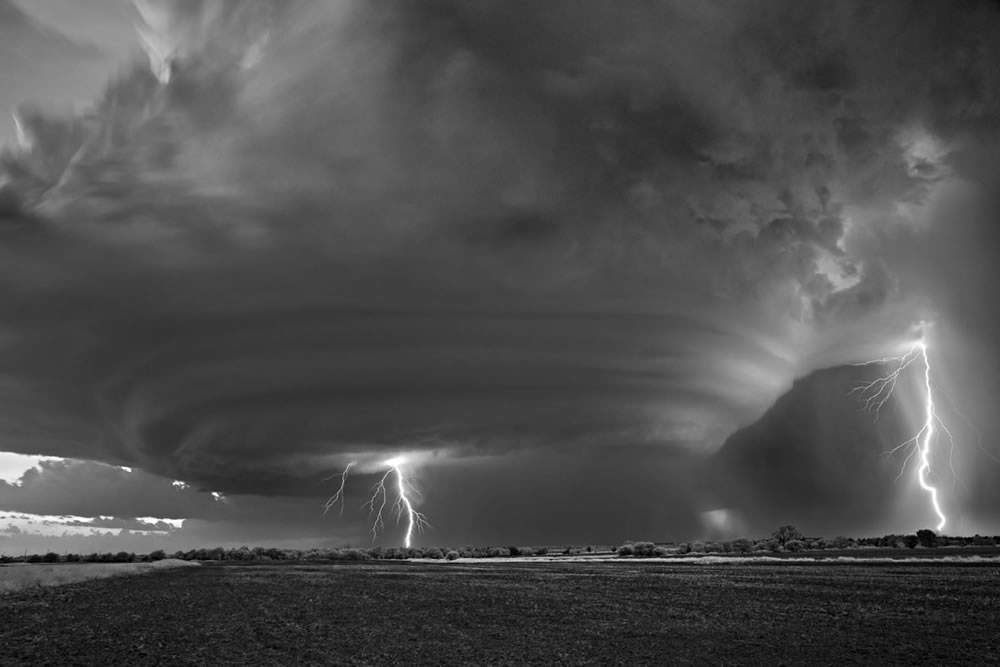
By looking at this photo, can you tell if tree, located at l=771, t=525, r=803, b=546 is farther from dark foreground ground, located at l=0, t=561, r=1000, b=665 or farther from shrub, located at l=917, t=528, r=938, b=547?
dark foreground ground, located at l=0, t=561, r=1000, b=665

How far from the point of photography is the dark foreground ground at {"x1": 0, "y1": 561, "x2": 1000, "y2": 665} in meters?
23.5

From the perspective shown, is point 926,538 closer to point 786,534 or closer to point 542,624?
point 786,534

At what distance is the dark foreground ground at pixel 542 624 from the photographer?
23.5 meters

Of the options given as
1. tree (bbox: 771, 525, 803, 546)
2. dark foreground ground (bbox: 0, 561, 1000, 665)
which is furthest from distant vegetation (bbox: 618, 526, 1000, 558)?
dark foreground ground (bbox: 0, 561, 1000, 665)

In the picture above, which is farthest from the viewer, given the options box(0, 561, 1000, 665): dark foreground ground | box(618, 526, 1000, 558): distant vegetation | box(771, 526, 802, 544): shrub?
box(771, 526, 802, 544): shrub

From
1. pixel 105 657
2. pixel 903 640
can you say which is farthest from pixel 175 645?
pixel 903 640

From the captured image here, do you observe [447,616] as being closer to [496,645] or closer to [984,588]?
[496,645]

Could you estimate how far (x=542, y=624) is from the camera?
3195 cm

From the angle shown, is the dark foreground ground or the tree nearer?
the dark foreground ground

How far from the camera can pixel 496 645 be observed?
26297 millimetres

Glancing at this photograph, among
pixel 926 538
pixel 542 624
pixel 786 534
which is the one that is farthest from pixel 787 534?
pixel 542 624

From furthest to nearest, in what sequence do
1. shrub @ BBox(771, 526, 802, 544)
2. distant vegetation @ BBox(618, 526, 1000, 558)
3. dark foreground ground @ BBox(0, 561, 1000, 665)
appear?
shrub @ BBox(771, 526, 802, 544), distant vegetation @ BBox(618, 526, 1000, 558), dark foreground ground @ BBox(0, 561, 1000, 665)

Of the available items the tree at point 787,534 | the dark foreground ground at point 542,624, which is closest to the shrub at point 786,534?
the tree at point 787,534

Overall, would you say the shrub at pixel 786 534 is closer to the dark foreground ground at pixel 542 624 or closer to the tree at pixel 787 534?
the tree at pixel 787 534
